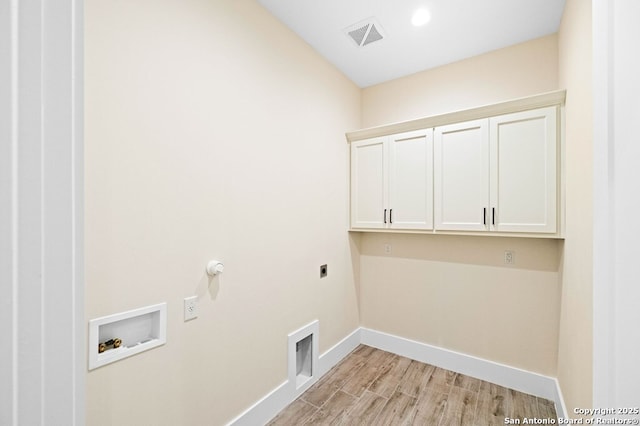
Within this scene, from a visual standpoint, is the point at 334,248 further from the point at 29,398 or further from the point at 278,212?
the point at 29,398

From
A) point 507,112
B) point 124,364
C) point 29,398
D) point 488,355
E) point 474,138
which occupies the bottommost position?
point 488,355

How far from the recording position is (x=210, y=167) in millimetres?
1556

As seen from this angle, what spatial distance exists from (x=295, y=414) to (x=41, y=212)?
203 centimetres

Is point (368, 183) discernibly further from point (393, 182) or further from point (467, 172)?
point (467, 172)

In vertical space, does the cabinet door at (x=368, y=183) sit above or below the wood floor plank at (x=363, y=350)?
above

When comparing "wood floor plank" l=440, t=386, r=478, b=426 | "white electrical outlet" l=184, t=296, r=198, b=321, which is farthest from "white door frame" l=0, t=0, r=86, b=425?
"wood floor plank" l=440, t=386, r=478, b=426

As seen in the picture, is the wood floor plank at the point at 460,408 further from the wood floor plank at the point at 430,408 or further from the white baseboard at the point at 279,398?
the white baseboard at the point at 279,398

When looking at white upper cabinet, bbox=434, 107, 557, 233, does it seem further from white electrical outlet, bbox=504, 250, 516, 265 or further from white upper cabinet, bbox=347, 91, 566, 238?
white electrical outlet, bbox=504, 250, 516, 265

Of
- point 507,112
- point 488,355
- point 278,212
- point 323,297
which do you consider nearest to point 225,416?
point 323,297

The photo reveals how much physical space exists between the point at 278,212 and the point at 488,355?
219cm

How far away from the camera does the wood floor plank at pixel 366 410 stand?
1892mm

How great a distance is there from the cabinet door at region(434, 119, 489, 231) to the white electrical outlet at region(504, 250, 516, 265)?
0.38 meters

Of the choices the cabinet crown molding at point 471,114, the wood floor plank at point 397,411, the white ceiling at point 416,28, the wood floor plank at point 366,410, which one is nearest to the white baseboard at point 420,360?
the wood floor plank at point 366,410

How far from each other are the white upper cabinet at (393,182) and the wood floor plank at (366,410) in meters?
1.42
